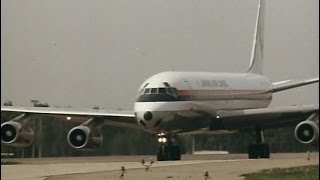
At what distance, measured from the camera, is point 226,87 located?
34812 millimetres

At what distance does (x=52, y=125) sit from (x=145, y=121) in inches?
173

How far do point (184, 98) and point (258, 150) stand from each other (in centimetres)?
357

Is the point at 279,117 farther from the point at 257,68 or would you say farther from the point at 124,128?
the point at 257,68

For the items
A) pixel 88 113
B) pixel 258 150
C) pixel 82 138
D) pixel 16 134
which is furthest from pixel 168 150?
pixel 16 134

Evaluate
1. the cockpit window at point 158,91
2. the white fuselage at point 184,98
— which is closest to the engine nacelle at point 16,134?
the white fuselage at point 184,98

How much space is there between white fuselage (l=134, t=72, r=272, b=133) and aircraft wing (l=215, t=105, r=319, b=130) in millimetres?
850

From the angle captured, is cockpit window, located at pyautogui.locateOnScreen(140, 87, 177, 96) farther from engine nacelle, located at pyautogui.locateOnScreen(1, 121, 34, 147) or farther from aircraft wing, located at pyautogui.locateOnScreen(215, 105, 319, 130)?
engine nacelle, located at pyautogui.locateOnScreen(1, 121, 34, 147)

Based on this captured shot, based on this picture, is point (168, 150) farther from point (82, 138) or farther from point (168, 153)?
point (82, 138)

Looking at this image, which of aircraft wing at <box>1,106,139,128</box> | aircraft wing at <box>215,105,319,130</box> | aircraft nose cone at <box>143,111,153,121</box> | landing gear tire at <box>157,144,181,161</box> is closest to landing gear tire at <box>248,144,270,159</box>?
aircraft wing at <box>215,105,319,130</box>

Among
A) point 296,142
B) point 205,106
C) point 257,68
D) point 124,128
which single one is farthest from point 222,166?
point 257,68

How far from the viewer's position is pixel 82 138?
2955cm

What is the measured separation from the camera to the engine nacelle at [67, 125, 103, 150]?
28.0 m

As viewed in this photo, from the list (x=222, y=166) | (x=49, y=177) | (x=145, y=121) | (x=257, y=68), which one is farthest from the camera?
(x=257, y=68)

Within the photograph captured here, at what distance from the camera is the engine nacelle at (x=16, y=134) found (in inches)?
1038
